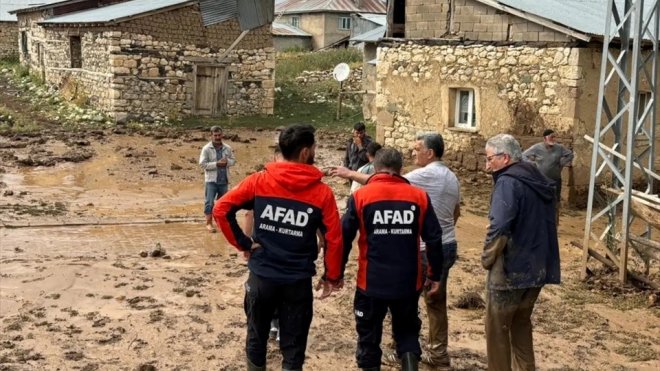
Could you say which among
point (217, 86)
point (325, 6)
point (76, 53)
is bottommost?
point (217, 86)

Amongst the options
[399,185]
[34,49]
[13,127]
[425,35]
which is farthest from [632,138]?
[34,49]

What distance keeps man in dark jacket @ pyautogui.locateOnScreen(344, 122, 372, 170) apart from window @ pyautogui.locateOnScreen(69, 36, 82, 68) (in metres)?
17.1

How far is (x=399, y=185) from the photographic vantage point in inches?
187

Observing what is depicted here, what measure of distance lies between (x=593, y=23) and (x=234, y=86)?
13.1 metres

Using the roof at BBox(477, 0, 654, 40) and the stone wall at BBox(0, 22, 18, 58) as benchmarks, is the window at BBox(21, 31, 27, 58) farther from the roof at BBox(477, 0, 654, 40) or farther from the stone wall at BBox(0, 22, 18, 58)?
the roof at BBox(477, 0, 654, 40)

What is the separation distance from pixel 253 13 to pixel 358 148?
15.2 metres

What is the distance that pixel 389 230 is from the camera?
4.68m

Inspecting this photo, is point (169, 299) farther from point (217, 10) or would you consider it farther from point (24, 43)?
point (24, 43)

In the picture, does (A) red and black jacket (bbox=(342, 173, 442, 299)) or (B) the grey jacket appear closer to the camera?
(A) red and black jacket (bbox=(342, 173, 442, 299))

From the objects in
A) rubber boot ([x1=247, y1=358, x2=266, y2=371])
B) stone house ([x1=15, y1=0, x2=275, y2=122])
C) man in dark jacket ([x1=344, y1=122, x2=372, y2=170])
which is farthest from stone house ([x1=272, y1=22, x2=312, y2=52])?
rubber boot ([x1=247, y1=358, x2=266, y2=371])

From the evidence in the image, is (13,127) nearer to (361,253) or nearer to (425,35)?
(425,35)

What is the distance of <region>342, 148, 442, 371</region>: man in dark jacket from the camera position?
4.68 m

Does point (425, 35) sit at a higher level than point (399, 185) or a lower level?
higher

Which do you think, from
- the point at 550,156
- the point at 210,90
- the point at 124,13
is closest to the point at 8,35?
the point at 124,13
